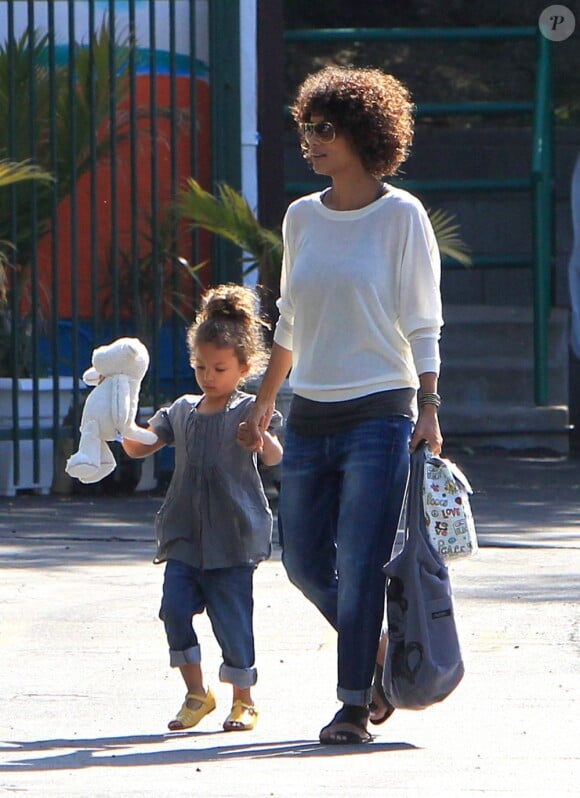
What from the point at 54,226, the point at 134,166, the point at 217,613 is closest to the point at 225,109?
the point at 134,166

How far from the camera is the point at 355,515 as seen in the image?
4.37 metres

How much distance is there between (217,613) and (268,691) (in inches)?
19.6

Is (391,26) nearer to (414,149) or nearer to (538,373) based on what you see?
(414,149)

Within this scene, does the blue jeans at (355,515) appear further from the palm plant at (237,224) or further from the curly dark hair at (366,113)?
the palm plant at (237,224)

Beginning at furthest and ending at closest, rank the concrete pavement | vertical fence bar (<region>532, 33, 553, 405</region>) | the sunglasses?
vertical fence bar (<region>532, 33, 553, 405</region>) → the sunglasses → the concrete pavement

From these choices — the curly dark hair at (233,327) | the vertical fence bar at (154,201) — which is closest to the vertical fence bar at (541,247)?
the vertical fence bar at (154,201)

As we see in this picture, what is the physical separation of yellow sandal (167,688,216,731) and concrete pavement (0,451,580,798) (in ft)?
0.11

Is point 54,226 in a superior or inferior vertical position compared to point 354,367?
superior

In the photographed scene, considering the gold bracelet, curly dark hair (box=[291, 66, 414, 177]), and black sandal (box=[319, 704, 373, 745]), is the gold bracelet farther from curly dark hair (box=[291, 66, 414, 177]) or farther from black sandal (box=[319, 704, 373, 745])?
black sandal (box=[319, 704, 373, 745])

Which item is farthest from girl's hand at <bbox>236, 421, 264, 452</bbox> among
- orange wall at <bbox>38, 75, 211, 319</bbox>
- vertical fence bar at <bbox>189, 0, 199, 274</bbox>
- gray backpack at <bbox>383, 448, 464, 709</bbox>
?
orange wall at <bbox>38, 75, 211, 319</bbox>

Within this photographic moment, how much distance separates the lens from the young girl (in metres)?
4.61

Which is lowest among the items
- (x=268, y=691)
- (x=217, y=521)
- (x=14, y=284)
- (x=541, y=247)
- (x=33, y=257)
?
(x=268, y=691)

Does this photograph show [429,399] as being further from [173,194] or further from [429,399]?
[173,194]

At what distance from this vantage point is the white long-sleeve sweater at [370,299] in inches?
171
